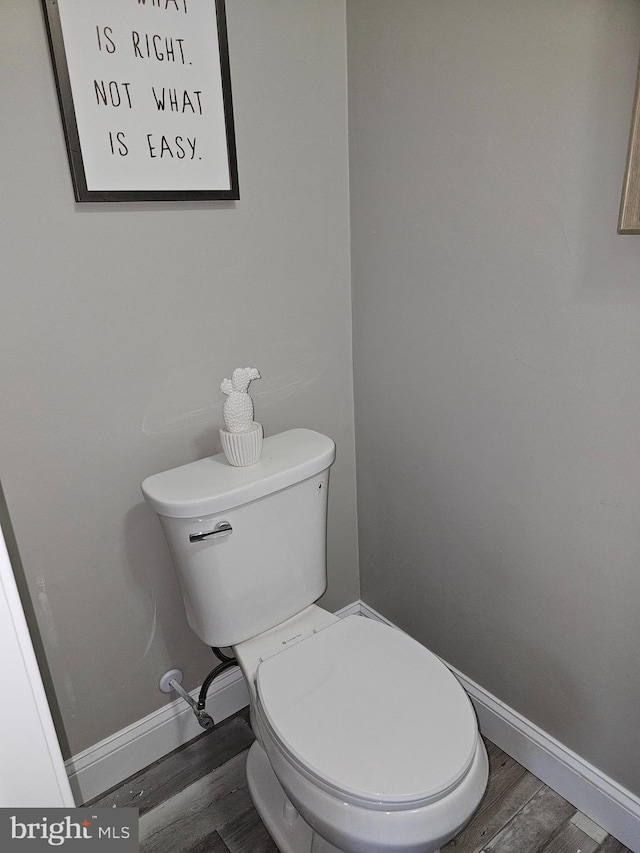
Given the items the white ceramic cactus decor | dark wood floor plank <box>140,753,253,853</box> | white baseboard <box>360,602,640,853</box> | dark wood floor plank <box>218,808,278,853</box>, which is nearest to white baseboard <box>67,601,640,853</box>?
white baseboard <box>360,602,640,853</box>

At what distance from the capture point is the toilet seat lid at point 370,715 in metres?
0.97

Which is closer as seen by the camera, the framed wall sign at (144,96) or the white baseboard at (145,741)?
the framed wall sign at (144,96)

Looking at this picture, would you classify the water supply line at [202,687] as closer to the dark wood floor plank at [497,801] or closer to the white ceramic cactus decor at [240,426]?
the white ceramic cactus decor at [240,426]

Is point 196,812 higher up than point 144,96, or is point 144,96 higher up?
point 144,96

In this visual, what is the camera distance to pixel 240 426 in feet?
4.14

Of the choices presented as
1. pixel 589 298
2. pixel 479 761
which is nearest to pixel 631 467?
pixel 589 298

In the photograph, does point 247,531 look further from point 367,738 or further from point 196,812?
point 196,812

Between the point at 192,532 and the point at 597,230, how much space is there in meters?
0.96

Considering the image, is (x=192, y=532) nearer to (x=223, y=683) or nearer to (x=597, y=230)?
(x=223, y=683)

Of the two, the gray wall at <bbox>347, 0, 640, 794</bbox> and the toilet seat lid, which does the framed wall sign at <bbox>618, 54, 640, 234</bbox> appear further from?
the toilet seat lid

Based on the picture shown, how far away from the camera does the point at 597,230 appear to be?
1.05 m

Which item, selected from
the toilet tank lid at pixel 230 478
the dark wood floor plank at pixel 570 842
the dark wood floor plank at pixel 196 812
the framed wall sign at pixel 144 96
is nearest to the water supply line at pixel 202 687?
the dark wood floor plank at pixel 196 812

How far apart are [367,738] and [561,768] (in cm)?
65

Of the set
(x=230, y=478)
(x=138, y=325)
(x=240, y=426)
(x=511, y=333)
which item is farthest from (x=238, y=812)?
(x=511, y=333)
